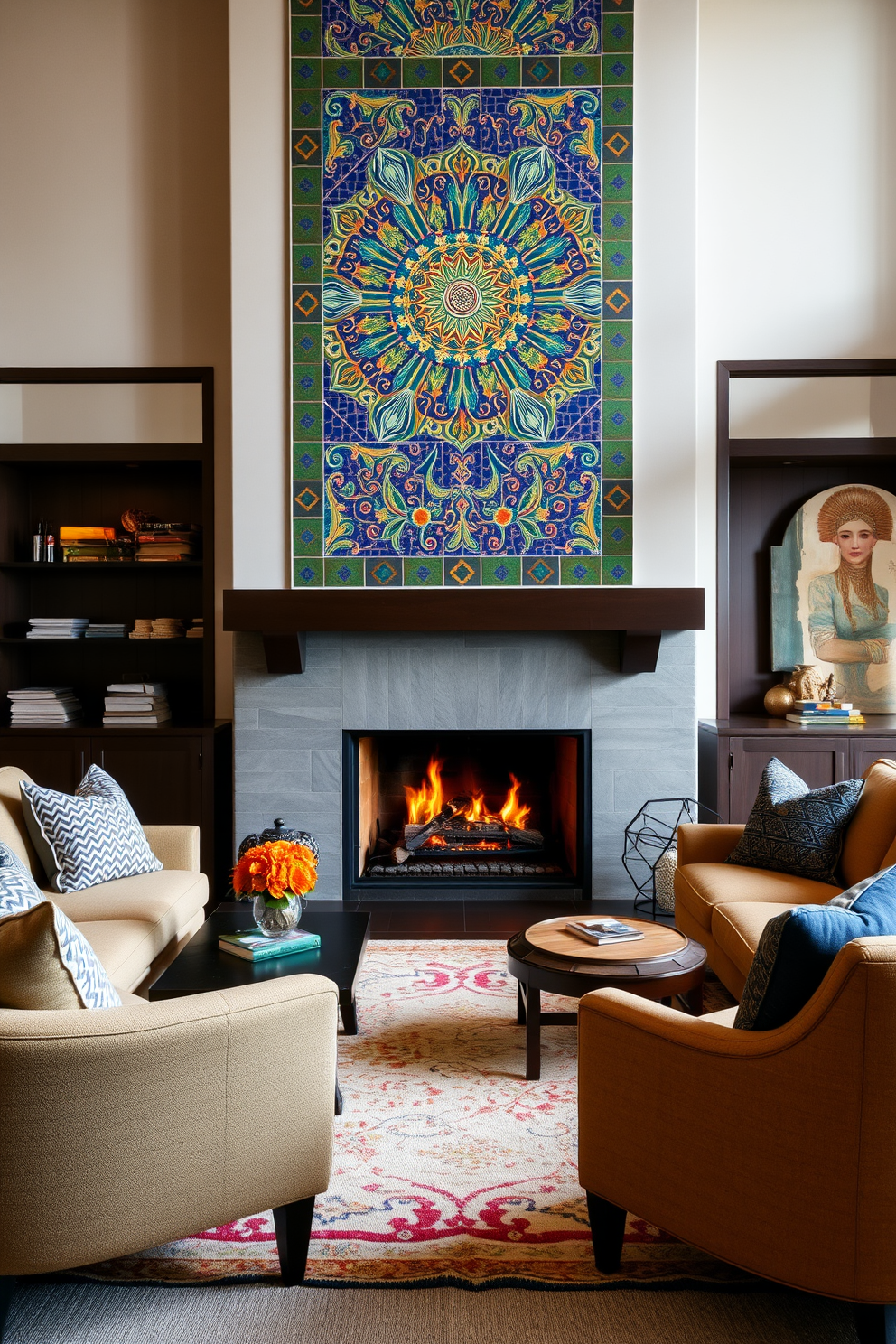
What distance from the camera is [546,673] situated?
4.57 metres

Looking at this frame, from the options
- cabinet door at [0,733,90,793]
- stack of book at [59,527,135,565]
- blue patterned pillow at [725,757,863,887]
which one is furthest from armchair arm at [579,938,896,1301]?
stack of book at [59,527,135,565]

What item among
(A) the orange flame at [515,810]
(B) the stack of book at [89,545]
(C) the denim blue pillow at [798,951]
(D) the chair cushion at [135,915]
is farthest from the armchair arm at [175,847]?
(C) the denim blue pillow at [798,951]

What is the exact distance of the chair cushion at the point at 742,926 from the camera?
282 cm

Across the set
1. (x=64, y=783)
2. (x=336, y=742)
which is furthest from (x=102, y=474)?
(x=336, y=742)

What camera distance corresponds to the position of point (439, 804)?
5094 millimetres

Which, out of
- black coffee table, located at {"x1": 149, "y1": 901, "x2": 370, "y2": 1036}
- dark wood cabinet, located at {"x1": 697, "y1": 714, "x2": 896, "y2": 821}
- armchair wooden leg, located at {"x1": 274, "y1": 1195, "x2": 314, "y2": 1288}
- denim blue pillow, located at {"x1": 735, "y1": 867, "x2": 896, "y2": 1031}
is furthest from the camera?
dark wood cabinet, located at {"x1": 697, "y1": 714, "x2": 896, "y2": 821}

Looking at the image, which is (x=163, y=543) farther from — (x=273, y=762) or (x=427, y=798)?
(x=427, y=798)

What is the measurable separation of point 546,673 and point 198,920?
1895mm

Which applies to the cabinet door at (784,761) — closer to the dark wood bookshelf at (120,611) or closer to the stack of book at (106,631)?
the dark wood bookshelf at (120,611)

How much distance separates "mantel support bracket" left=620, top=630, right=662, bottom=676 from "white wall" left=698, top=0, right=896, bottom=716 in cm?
89

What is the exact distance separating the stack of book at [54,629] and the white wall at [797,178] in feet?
10.2

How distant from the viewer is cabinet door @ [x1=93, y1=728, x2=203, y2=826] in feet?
15.1

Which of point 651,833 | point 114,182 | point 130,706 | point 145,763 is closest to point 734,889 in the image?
point 651,833

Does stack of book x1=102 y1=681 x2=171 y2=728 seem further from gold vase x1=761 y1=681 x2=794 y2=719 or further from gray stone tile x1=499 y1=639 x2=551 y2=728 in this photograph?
gold vase x1=761 y1=681 x2=794 y2=719
